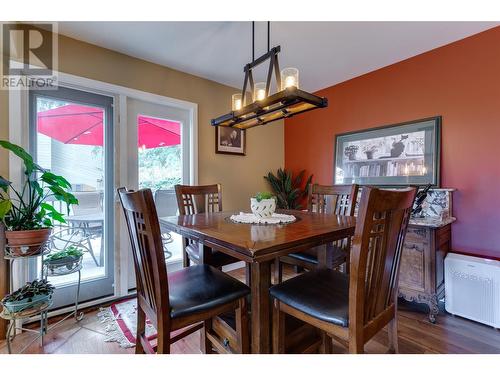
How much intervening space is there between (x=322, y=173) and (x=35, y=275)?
318cm

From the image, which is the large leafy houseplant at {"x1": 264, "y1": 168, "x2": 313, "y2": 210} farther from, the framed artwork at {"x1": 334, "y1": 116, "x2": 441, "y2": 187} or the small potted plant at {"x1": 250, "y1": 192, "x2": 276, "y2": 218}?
the small potted plant at {"x1": 250, "y1": 192, "x2": 276, "y2": 218}

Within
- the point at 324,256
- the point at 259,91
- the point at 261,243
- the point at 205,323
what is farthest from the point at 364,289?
the point at 259,91

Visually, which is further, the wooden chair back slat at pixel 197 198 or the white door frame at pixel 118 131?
the wooden chair back slat at pixel 197 198

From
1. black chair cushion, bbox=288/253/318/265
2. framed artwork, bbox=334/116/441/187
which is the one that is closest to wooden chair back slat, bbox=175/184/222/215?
black chair cushion, bbox=288/253/318/265

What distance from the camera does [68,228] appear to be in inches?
85.3

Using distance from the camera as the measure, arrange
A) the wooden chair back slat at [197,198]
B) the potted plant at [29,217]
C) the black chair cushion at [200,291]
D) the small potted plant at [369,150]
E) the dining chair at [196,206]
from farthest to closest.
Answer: the small potted plant at [369,150] < the wooden chair back slat at [197,198] < the dining chair at [196,206] < the potted plant at [29,217] < the black chair cushion at [200,291]

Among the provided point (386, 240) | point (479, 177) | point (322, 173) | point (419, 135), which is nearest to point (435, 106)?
point (419, 135)

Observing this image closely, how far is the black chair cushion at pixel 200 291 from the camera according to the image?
1.09 metres

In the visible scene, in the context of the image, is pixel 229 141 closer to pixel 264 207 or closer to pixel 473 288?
pixel 264 207

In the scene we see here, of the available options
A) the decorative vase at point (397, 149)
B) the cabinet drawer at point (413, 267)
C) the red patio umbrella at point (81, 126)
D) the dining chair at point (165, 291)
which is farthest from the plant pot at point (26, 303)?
the decorative vase at point (397, 149)

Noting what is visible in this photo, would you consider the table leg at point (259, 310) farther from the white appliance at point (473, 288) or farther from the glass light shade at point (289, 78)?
the white appliance at point (473, 288)

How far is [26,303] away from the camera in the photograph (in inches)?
59.9

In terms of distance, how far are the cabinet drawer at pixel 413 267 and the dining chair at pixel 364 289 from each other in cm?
100

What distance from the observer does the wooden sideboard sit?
192 cm
